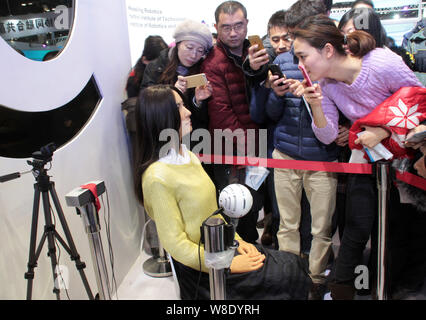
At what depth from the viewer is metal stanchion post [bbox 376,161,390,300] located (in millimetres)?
2006

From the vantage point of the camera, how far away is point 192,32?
8.84 ft

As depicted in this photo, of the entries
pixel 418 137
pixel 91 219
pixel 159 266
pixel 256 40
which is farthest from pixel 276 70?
pixel 159 266

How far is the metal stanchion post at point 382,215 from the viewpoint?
201 centimetres

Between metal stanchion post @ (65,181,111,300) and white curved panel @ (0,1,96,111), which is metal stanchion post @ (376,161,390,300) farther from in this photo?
white curved panel @ (0,1,96,111)

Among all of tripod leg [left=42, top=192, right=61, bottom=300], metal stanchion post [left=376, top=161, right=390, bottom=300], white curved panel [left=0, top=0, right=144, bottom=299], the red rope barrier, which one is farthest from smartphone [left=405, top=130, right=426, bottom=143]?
white curved panel [left=0, top=0, right=144, bottom=299]

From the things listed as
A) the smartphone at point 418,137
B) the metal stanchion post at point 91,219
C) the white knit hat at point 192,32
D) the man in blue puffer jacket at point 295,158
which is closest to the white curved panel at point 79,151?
the metal stanchion post at point 91,219

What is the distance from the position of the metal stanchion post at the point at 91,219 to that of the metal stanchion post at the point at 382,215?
4.80 feet

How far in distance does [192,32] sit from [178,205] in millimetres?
1426

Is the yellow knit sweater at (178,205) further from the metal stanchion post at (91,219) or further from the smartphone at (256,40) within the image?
the smartphone at (256,40)

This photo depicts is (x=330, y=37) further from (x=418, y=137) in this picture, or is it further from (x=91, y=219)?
(x=91, y=219)

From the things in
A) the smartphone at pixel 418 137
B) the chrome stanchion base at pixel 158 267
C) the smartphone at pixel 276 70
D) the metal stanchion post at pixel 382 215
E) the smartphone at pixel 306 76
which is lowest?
the chrome stanchion base at pixel 158 267

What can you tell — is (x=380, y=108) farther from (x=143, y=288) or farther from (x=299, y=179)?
(x=143, y=288)
